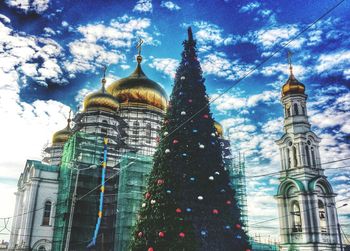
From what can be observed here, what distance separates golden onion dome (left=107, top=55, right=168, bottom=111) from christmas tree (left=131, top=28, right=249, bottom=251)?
20.1m

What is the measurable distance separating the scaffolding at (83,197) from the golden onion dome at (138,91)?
739 centimetres

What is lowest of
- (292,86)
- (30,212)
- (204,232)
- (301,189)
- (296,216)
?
(204,232)

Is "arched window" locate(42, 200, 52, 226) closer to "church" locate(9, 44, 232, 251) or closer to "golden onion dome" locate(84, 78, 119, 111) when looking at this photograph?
"church" locate(9, 44, 232, 251)

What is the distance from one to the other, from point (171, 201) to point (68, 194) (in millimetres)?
14937

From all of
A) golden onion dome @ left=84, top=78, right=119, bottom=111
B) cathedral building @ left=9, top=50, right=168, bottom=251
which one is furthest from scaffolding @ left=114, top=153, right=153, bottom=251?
golden onion dome @ left=84, top=78, right=119, bottom=111

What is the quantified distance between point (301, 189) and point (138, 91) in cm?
1788

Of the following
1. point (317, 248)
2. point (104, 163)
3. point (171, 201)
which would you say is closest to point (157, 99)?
point (104, 163)

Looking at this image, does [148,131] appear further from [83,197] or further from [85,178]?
[83,197]

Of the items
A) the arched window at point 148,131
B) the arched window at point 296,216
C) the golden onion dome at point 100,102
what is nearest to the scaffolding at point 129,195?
the golden onion dome at point 100,102

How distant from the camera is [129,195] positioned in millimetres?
25484

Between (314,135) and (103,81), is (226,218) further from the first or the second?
(103,81)

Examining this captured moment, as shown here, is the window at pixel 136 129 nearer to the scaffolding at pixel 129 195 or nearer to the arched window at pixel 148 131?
the arched window at pixel 148 131

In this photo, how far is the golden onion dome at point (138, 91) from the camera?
35.0 m

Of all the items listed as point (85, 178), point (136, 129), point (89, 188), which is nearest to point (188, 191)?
point (89, 188)
